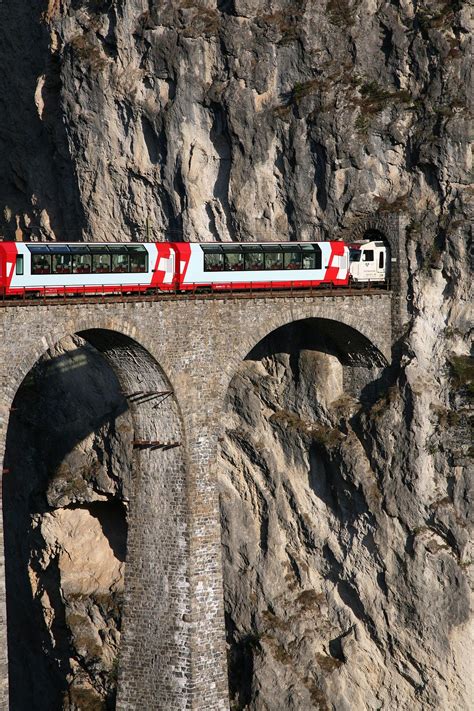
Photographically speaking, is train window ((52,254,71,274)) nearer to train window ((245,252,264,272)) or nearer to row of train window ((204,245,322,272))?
row of train window ((204,245,322,272))

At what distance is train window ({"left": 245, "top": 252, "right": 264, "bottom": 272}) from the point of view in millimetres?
58281

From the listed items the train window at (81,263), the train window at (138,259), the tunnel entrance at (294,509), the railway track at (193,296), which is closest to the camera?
the railway track at (193,296)

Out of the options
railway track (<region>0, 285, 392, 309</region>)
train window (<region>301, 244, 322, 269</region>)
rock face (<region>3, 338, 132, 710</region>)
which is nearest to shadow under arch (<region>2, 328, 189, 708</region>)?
railway track (<region>0, 285, 392, 309</region>)

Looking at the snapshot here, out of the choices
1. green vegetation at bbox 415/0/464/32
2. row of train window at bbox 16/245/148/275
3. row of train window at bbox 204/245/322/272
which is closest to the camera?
row of train window at bbox 16/245/148/275

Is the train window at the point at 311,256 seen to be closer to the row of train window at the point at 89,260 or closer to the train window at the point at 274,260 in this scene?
the train window at the point at 274,260

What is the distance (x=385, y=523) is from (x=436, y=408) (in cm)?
581

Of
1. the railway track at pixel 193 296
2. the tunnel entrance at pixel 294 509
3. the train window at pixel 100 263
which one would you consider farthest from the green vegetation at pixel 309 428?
the train window at pixel 100 263

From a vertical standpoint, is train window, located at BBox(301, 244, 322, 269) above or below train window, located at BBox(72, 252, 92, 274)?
above

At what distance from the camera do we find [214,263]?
188 feet

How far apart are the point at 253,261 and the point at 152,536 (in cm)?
1327

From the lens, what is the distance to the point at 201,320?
53781 mm

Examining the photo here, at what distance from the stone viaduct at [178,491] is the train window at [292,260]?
11.4 ft

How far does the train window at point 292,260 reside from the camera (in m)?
59.0

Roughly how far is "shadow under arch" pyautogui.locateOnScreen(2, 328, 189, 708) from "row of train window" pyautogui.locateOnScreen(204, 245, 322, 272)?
6.44 metres
